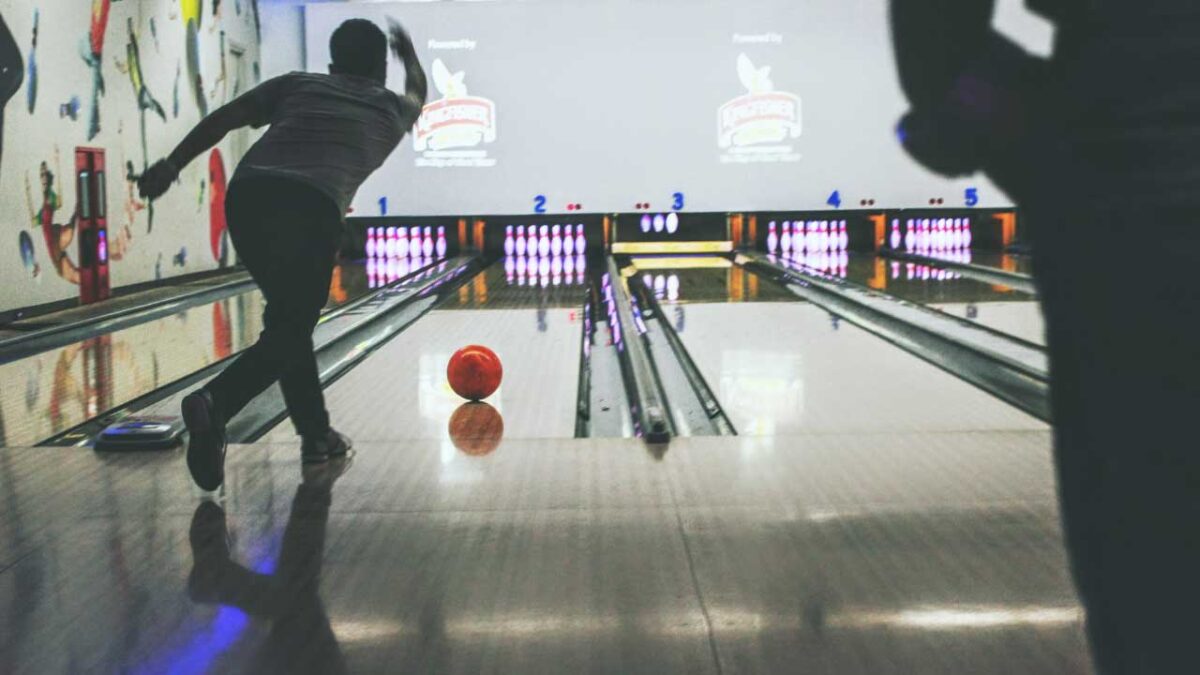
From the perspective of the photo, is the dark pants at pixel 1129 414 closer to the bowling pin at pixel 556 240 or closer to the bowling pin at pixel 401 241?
the bowling pin at pixel 556 240

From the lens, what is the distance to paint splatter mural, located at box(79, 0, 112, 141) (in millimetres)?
7734

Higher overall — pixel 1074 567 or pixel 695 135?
pixel 695 135

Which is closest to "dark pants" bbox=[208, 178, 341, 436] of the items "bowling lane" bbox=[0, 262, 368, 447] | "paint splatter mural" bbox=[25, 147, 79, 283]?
"bowling lane" bbox=[0, 262, 368, 447]

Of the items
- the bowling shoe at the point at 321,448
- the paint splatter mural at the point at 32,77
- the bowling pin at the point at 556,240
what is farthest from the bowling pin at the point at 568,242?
the bowling shoe at the point at 321,448

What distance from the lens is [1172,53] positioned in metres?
0.62

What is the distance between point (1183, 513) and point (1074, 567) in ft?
0.39

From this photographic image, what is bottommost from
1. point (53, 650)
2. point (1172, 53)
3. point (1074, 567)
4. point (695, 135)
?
point (53, 650)

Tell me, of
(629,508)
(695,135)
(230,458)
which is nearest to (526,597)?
(629,508)

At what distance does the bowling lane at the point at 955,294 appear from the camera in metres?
5.98

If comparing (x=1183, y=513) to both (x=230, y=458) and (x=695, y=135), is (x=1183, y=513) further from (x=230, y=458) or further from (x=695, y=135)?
(x=695, y=135)

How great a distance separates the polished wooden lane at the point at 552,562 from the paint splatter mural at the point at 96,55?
526 cm

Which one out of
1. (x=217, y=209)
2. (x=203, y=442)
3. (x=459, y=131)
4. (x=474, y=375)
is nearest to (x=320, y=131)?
(x=203, y=442)

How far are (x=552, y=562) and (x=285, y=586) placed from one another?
17.1 inches

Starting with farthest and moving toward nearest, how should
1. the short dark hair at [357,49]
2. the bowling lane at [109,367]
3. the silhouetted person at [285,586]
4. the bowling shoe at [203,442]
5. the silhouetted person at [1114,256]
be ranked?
the bowling lane at [109,367]
the short dark hair at [357,49]
the bowling shoe at [203,442]
the silhouetted person at [285,586]
the silhouetted person at [1114,256]
